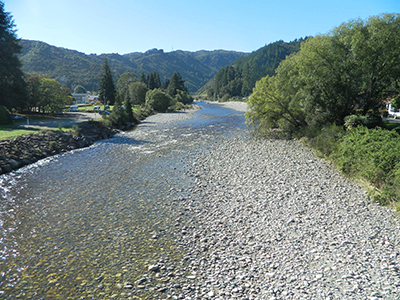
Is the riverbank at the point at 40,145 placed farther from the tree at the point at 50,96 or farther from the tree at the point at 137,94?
the tree at the point at 137,94

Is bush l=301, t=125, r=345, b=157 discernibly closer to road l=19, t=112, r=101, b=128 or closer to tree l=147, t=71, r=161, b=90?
road l=19, t=112, r=101, b=128

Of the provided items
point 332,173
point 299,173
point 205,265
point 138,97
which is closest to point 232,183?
point 299,173

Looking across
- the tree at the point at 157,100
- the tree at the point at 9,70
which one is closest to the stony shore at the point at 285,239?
the tree at the point at 9,70

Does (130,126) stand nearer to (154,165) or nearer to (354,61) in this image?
(154,165)

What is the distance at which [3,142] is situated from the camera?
2081 centimetres

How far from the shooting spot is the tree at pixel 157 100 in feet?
242

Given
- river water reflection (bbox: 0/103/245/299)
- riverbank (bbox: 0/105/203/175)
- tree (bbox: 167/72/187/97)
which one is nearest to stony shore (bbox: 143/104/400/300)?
river water reflection (bbox: 0/103/245/299)

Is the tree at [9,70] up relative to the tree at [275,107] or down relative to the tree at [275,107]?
up

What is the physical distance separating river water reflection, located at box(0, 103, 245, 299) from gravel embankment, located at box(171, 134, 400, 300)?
1.10 m

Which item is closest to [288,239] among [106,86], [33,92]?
[33,92]

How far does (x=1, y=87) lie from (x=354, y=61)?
45152mm

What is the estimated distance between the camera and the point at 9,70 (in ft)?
126

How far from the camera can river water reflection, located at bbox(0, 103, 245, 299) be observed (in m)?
7.20

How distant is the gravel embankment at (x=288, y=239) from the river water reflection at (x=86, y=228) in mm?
1102
